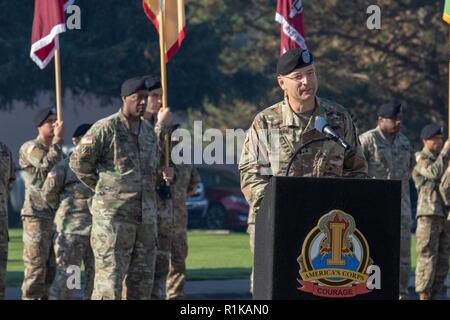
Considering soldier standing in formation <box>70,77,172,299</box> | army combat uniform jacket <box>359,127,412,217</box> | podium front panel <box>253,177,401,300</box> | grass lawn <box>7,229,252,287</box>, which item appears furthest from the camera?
grass lawn <box>7,229,252,287</box>

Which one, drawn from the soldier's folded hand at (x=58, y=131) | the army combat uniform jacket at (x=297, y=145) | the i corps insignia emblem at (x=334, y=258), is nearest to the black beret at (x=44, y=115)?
the soldier's folded hand at (x=58, y=131)

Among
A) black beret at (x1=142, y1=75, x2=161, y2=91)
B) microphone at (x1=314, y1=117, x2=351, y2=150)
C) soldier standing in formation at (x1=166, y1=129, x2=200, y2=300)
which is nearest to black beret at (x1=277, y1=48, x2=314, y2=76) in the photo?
microphone at (x1=314, y1=117, x2=351, y2=150)

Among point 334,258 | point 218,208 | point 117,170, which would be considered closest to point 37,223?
point 117,170

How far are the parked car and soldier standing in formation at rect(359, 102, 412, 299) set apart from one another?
16004 mm

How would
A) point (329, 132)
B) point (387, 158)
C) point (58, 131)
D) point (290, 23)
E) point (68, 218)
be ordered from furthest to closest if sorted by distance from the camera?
point (290, 23), point (387, 158), point (58, 131), point (68, 218), point (329, 132)

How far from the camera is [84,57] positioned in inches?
1378

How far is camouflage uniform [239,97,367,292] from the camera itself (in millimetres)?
8156

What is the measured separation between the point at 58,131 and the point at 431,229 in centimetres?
441

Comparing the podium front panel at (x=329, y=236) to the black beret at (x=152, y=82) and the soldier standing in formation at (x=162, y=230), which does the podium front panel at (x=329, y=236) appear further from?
the soldier standing in formation at (x=162, y=230)

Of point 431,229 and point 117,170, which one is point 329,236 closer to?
point 117,170

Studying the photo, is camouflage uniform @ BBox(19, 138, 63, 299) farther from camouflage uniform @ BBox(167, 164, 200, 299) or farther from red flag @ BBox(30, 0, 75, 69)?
red flag @ BBox(30, 0, 75, 69)

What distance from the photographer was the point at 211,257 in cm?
2273
